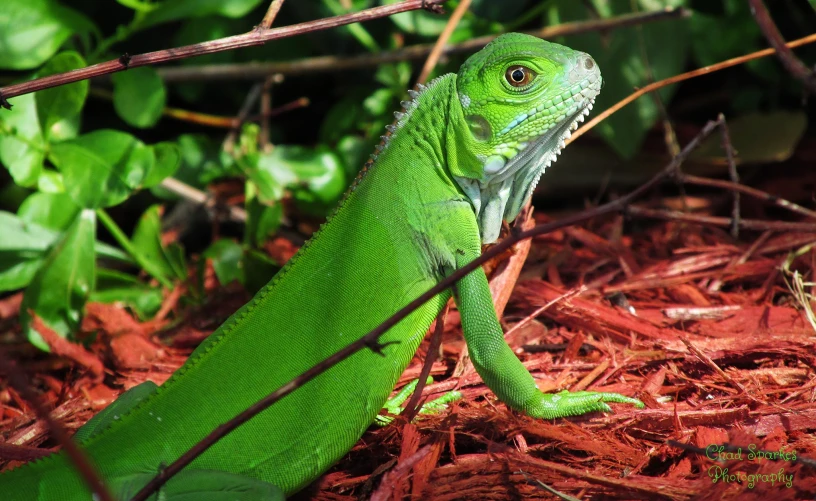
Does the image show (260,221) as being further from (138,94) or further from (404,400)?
(404,400)

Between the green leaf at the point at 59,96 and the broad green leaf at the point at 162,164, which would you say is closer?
the green leaf at the point at 59,96

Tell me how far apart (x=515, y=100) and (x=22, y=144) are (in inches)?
108

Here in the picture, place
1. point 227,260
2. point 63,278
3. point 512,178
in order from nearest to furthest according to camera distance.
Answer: point 512,178, point 63,278, point 227,260

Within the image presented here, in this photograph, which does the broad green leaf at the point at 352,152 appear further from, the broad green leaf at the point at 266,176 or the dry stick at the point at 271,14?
the dry stick at the point at 271,14

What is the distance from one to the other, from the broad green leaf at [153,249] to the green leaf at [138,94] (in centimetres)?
57

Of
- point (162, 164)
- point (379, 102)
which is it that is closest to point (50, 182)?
point (162, 164)

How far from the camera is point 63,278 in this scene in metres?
4.02

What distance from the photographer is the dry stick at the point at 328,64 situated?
4.62m

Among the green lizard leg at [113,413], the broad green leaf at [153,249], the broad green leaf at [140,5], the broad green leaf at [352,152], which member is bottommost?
the green lizard leg at [113,413]

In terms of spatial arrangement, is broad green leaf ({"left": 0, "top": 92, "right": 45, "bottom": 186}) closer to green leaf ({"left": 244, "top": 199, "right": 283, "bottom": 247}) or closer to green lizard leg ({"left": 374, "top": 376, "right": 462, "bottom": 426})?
green leaf ({"left": 244, "top": 199, "right": 283, "bottom": 247})

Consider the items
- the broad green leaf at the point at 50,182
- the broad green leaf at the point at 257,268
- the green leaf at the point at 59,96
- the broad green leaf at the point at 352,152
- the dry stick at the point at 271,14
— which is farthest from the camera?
the broad green leaf at the point at 352,152

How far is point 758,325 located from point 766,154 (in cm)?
159

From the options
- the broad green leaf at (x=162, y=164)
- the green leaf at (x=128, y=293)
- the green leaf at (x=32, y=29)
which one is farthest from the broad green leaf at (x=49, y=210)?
the green leaf at (x=32, y=29)

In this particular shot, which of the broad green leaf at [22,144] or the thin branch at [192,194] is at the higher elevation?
the broad green leaf at [22,144]
